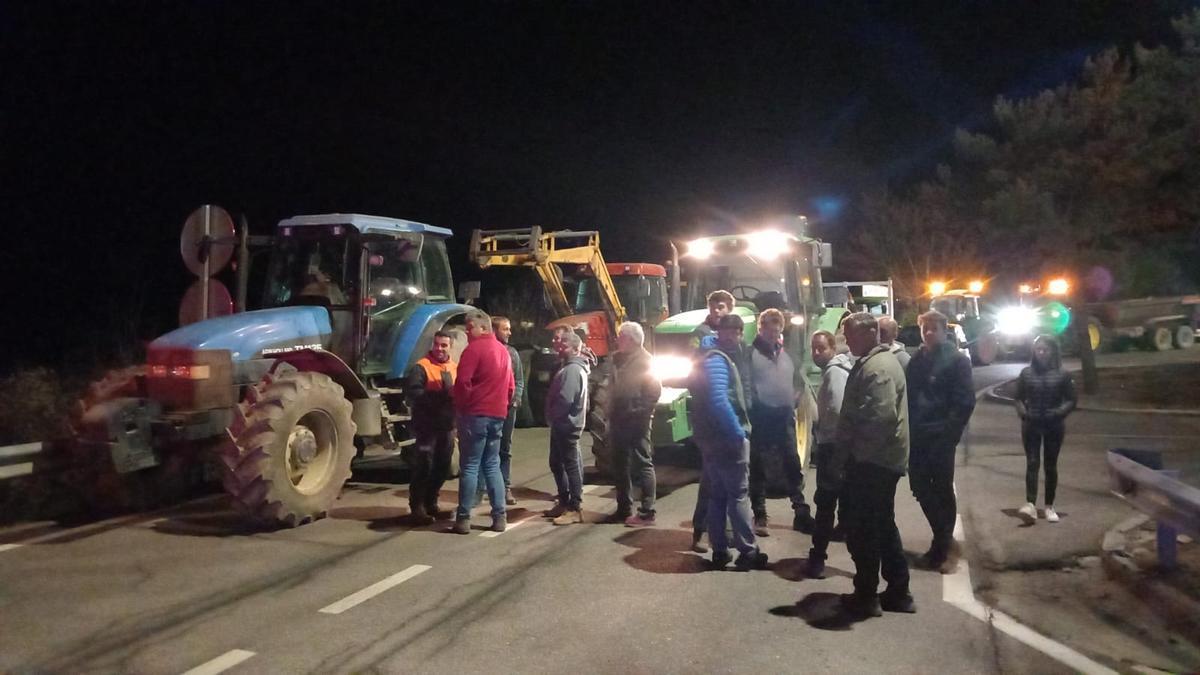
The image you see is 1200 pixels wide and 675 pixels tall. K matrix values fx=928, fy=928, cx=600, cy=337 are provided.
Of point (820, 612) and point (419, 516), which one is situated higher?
point (419, 516)

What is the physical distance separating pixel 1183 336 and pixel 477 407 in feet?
94.0

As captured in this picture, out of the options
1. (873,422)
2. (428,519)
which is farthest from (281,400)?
(873,422)

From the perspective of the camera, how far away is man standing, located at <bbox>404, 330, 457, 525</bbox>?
26.6 feet

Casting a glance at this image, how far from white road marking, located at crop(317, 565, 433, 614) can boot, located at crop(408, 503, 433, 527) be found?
1375mm

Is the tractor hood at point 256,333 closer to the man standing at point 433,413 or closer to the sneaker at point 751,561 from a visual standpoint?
the man standing at point 433,413

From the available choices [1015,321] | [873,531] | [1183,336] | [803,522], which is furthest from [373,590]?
[1183,336]

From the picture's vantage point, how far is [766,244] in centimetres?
1128

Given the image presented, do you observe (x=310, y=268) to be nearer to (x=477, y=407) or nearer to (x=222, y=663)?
(x=477, y=407)

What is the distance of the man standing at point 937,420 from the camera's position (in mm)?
6598

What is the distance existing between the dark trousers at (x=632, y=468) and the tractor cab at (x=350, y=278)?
9.17 feet

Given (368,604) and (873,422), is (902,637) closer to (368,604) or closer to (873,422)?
(873,422)

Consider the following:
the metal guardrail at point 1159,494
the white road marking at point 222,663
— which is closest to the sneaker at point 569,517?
the white road marking at point 222,663

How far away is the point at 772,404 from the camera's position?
782 centimetres

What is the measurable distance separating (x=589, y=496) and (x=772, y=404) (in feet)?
8.10
